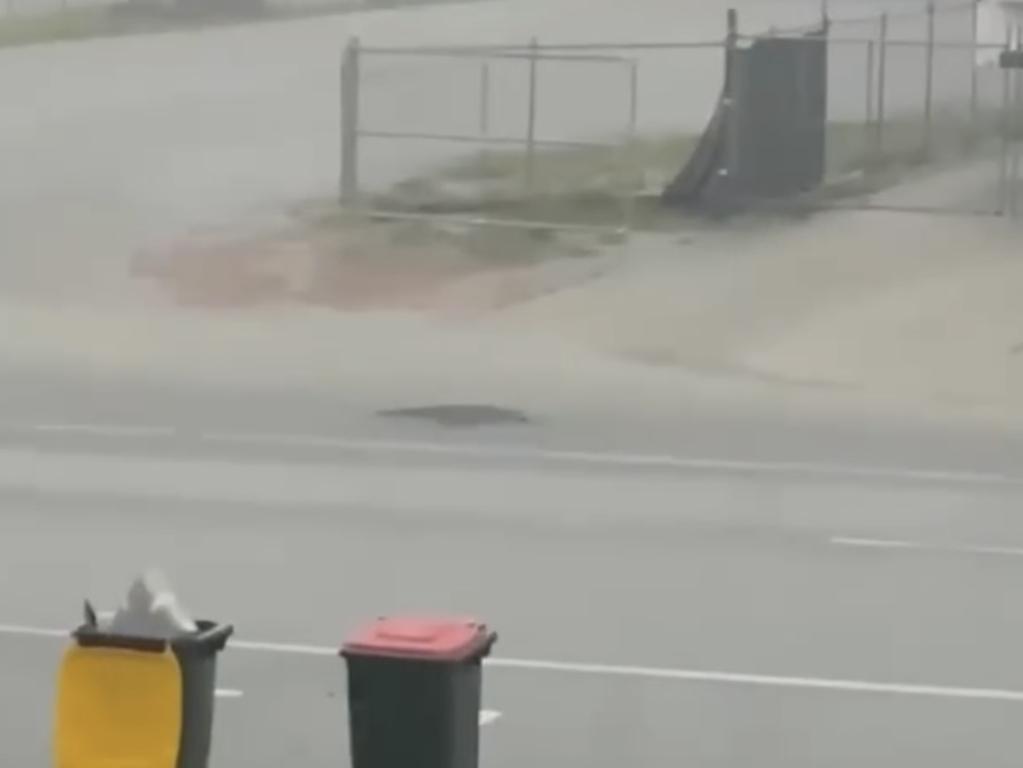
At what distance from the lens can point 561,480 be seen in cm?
1420

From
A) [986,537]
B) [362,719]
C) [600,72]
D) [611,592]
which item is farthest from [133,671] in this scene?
[600,72]

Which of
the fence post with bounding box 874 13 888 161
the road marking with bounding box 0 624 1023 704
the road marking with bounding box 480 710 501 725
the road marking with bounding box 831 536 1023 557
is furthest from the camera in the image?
the fence post with bounding box 874 13 888 161

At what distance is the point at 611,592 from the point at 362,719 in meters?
4.48

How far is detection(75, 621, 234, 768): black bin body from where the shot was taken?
19.8 ft

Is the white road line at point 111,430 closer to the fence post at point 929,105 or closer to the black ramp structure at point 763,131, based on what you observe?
the black ramp structure at point 763,131

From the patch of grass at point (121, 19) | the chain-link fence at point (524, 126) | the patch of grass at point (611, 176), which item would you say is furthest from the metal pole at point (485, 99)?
the patch of grass at point (121, 19)

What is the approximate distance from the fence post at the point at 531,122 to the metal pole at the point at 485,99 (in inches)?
12.9

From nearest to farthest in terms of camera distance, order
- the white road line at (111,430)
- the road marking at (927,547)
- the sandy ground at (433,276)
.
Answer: the road marking at (927,547)
the white road line at (111,430)
the sandy ground at (433,276)

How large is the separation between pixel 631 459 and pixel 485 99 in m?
6.11

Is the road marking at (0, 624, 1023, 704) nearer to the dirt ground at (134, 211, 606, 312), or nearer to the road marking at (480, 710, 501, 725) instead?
the road marking at (480, 710, 501, 725)

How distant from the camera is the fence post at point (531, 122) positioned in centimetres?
1998

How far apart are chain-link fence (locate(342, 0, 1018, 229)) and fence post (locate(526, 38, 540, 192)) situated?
0.06 feet

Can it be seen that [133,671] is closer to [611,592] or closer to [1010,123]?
[611,592]

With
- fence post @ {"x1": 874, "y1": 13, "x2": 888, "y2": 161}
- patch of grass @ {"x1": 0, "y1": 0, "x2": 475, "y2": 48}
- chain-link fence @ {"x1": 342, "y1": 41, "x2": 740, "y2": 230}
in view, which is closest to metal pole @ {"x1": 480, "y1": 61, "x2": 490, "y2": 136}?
chain-link fence @ {"x1": 342, "y1": 41, "x2": 740, "y2": 230}
